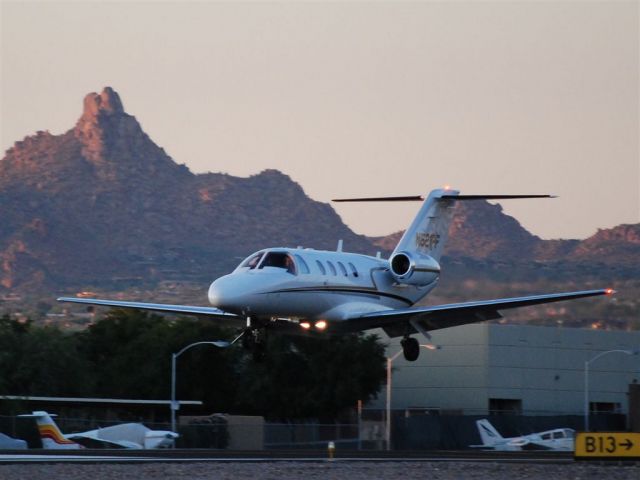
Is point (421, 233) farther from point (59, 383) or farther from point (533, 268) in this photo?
point (59, 383)

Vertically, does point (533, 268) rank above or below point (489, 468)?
above

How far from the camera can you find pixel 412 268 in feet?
128

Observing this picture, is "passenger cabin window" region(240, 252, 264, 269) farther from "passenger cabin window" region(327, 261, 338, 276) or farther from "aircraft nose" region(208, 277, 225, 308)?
"passenger cabin window" region(327, 261, 338, 276)

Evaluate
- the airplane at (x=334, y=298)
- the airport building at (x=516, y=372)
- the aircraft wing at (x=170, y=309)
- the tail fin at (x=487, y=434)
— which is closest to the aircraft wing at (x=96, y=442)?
the aircraft wing at (x=170, y=309)

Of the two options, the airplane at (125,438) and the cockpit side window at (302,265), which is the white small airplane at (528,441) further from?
the cockpit side window at (302,265)

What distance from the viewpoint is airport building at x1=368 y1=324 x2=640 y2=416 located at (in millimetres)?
73188

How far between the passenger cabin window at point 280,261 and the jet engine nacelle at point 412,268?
4.85m

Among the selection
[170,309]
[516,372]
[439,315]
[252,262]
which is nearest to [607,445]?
[439,315]

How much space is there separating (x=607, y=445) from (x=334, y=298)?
8.10 m

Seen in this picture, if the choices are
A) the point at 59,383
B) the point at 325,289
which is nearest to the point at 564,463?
the point at 325,289

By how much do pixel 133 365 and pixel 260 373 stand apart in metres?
10.9

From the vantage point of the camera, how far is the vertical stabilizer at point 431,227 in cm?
4231

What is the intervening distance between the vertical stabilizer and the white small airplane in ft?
33.9

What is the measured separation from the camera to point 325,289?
3597cm
